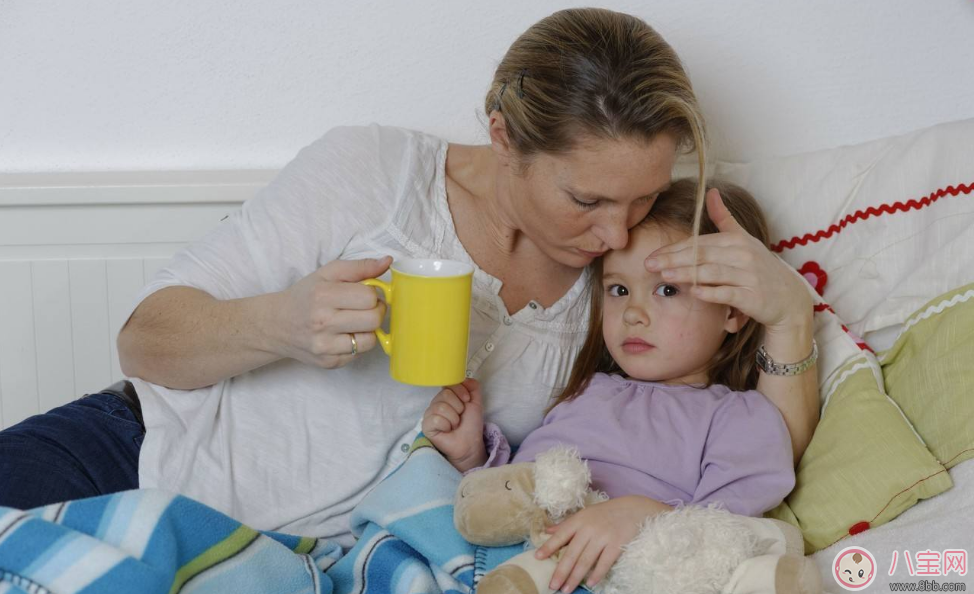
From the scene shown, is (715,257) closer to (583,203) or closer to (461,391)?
(583,203)

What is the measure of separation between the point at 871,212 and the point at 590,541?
0.78 metres

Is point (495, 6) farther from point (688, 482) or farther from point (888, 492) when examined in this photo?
point (888, 492)

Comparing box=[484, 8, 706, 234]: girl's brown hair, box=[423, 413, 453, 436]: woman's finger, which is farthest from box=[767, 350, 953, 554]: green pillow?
box=[423, 413, 453, 436]: woman's finger

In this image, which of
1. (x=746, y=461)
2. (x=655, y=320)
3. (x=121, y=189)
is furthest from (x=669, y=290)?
(x=121, y=189)

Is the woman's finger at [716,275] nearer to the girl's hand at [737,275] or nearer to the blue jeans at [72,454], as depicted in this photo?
the girl's hand at [737,275]

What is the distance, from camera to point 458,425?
146 centimetres

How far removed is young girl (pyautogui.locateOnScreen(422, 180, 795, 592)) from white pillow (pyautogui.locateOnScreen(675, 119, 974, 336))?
0.15 meters

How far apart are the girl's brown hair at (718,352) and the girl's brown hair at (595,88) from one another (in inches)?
5.1

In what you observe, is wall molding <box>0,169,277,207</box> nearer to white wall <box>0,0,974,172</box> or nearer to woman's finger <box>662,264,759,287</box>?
white wall <box>0,0,974,172</box>

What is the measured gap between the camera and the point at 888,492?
51.1 inches

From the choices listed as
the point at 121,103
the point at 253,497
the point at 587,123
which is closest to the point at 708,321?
the point at 587,123

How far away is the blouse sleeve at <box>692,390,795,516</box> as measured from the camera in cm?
133

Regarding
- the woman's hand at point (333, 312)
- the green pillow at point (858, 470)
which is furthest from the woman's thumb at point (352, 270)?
the green pillow at point (858, 470)

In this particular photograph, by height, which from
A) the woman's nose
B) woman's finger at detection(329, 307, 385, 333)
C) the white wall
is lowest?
the woman's nose
